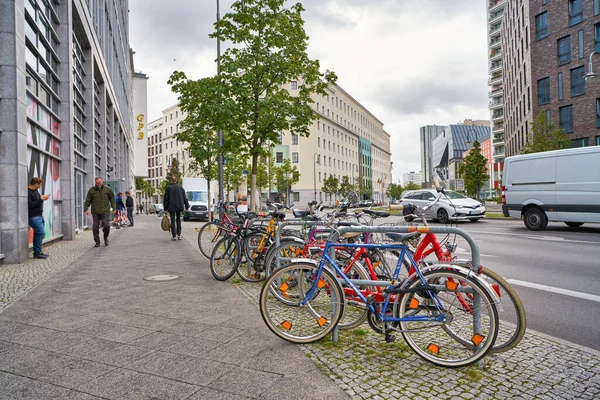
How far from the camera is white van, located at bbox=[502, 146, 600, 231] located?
516 inches

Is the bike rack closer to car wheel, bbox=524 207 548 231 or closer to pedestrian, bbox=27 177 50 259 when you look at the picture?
pedestrian, bbox=27 177 50 259

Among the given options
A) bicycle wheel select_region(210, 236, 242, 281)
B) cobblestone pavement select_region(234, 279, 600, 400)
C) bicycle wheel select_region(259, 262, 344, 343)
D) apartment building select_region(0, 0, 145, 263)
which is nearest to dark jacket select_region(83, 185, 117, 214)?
apartment building select_region(0, 0, 145, 263)

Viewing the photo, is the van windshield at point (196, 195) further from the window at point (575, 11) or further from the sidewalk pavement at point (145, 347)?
the window at point (575, 11)

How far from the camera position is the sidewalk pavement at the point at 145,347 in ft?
9.70

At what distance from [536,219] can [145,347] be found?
14.1m

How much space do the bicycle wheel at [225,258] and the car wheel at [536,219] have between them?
11.5 meters

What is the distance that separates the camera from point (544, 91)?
36.7m

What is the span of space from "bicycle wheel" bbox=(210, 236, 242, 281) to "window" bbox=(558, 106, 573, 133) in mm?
34735

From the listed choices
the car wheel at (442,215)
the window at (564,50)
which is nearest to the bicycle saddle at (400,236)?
the car wheel at (442,215)

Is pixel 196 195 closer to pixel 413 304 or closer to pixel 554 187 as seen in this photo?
pixel 554 187

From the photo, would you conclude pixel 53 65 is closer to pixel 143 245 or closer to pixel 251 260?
pixel 143 245

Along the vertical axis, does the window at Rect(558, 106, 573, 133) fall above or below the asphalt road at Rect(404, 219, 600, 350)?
above

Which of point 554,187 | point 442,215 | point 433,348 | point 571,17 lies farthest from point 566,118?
point 433,348

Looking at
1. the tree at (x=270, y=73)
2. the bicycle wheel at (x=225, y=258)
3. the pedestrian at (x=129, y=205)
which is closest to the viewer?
the bicycle wheel at (x=225, y=258)
